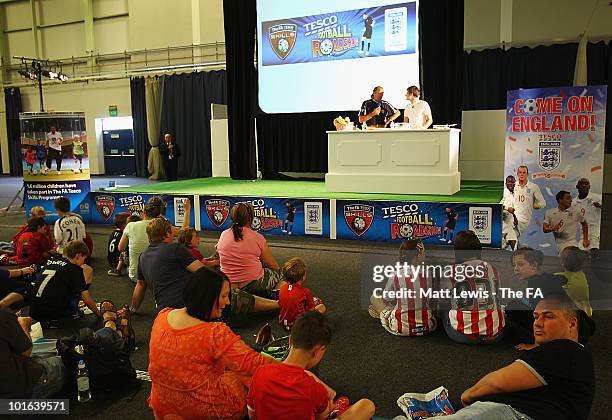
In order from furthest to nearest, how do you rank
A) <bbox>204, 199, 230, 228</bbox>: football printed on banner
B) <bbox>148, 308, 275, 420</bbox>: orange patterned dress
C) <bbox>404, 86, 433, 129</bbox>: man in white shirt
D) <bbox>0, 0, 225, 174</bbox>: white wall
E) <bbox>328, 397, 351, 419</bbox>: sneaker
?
<bbox>0, 0, 225, 174</bbox>: white wall
<bbox>204, 199, 230, 228</bbox>: football printed on banner
<bbox>404, 86, 433, 129</bbox>: man in white shirt
<bbox>328, 397, 351, 419</bbox>: sneaker
<bbox>148, 308, 275, 420</bbox>: orange patterned dress

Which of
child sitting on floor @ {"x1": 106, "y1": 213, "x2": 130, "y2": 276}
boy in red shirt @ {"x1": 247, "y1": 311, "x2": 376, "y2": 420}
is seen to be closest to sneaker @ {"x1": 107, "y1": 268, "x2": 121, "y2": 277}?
child sitting on floor @ {"x1": 106, "y1": 213, "x2": 130, "y2": 276}

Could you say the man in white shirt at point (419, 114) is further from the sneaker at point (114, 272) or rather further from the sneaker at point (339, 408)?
the sneaker at point (339, 408)

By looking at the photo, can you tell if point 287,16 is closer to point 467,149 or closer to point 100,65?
point 467,149

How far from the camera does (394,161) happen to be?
6555mm

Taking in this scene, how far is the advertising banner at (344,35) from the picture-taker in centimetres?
837

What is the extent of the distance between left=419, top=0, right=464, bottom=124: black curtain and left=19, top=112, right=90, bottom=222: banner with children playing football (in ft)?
16.9

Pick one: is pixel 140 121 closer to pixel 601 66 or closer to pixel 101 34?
pixel 101 34

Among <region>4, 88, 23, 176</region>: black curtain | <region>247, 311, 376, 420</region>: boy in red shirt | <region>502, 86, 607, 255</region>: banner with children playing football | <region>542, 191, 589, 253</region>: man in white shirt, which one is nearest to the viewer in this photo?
<region>247, 311, 376, 420</region>: boy in red shirt

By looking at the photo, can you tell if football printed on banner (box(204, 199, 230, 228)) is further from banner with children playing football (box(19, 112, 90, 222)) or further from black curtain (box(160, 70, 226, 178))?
black curtain (box(160, 70, 226, 178))

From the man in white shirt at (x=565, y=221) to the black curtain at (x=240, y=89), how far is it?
21.2ft

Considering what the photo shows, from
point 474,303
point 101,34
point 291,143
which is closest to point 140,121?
point 101,34

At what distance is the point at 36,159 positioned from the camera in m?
6.84

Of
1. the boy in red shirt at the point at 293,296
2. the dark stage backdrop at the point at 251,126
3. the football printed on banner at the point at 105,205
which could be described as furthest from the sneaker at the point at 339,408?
the dark stage backdrop at the point at 251,126

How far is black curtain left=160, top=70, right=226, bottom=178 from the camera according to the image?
516 inches
